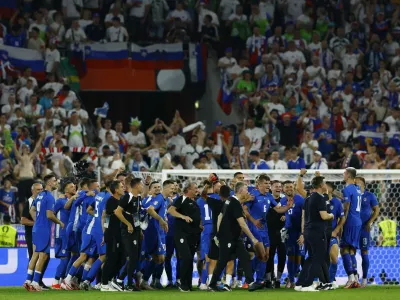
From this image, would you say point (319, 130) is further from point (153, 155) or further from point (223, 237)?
point (223, 237)

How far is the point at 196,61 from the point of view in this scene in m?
31.2

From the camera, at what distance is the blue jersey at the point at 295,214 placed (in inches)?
782

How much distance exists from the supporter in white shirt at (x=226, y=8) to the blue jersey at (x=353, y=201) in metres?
13.0

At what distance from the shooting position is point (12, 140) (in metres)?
26.8

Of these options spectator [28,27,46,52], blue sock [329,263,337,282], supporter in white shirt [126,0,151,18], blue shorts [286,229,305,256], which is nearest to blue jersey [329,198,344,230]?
blue shorts [286,229,305,256]

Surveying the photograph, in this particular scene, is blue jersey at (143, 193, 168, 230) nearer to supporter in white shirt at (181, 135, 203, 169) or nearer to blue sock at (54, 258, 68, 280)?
blue sock at (54, 258, 68, 280)

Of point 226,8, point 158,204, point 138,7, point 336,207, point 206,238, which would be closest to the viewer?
point 158,204

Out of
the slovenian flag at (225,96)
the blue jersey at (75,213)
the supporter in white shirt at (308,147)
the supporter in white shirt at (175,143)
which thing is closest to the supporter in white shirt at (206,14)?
the slovenian flag at (225,96)

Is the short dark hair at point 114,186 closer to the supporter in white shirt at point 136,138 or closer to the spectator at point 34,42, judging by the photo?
the supporter in white shirt at point 136,138

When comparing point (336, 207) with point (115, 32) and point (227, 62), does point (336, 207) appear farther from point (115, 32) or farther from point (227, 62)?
point (115, 32)

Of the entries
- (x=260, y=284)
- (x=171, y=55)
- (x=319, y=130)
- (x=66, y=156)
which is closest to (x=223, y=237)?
(x=260, y=284)

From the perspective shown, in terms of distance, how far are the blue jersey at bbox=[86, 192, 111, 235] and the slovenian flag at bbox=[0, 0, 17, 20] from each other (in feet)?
39.7

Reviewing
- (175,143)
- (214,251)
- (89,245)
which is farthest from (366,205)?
(175,143)

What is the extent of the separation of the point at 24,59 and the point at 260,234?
12.0 m
